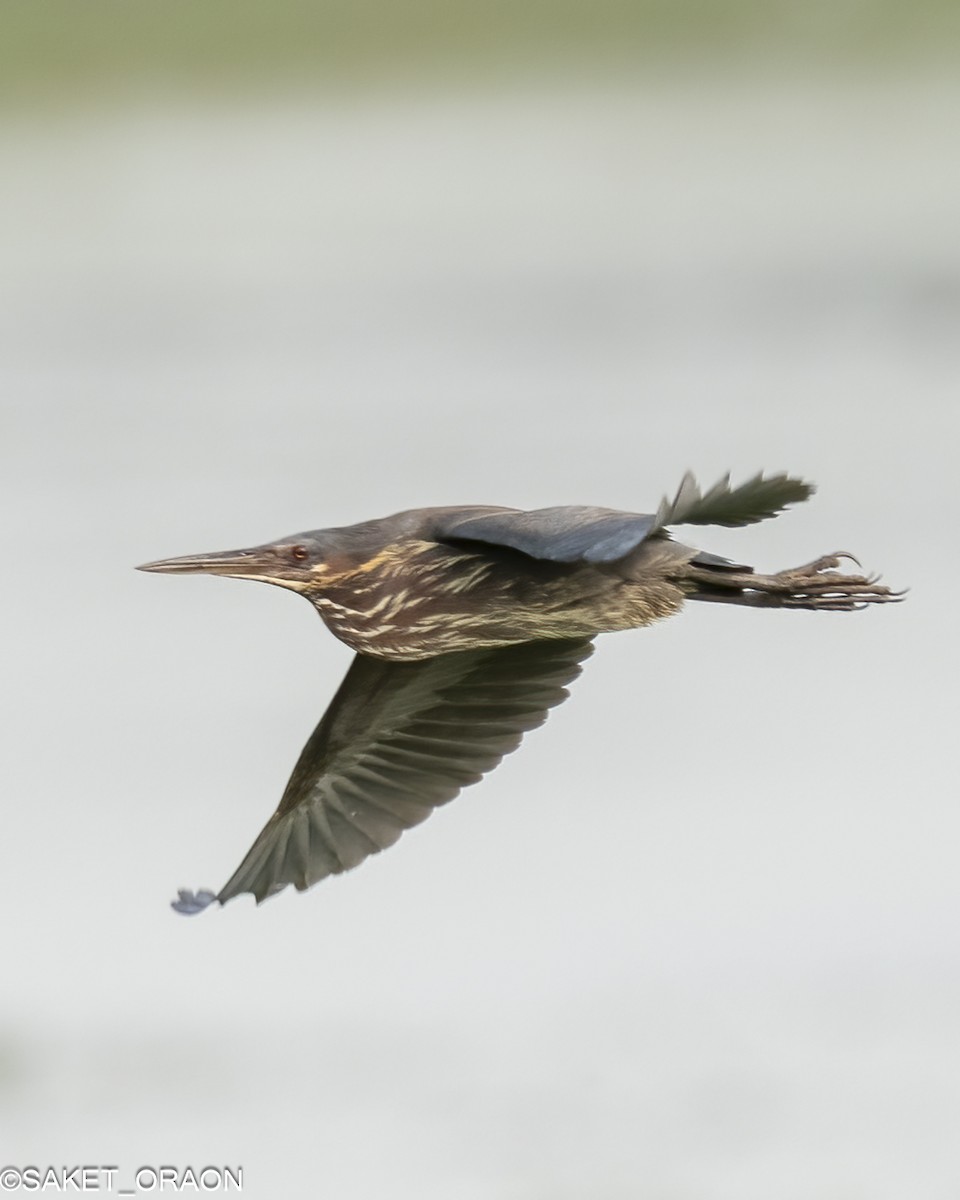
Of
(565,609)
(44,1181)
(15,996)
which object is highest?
(565,609)

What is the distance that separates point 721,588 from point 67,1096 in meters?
3.70

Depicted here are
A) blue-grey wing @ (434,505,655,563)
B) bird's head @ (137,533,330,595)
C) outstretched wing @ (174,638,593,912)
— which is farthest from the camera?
outstretched wing @ (174,638,593,912)

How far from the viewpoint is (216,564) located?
16.7ft

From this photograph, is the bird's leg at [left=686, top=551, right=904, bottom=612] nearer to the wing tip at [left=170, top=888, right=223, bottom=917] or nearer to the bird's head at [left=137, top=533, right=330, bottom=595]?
the bird's head at [left=137, top=533, right=330, bottom=595]

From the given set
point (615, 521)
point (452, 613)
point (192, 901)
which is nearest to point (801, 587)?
point (615, 521)

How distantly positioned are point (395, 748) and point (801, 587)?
1030 millimetres

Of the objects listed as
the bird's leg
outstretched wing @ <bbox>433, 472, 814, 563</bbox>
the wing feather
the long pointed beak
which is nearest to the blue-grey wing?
outstretched wing @ <bbox>433, 472, 814, 563</bbox>

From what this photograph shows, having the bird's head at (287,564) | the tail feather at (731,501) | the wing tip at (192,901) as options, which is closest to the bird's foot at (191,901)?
the wing tip at (192,901)

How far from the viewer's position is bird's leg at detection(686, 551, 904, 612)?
4.89 meters

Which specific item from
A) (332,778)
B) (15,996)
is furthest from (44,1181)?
(332,778)

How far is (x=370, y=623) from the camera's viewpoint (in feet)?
16.7

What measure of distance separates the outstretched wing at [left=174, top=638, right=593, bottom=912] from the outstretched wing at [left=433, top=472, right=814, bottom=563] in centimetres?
62

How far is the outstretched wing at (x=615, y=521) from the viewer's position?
434 centimetres

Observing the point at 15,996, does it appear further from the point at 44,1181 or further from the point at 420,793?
the point at 420,793
